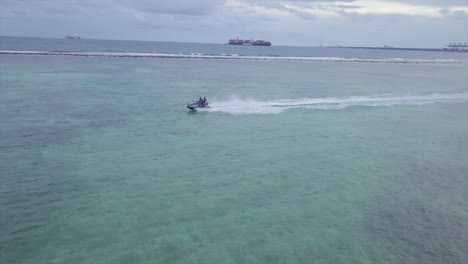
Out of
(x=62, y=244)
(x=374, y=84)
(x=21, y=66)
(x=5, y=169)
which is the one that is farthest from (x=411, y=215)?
(x=21, y=66)

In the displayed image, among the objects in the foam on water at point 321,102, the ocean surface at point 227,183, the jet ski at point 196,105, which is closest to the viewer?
the ocean surface at point 227,183

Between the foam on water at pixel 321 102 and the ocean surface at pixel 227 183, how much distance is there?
582 millimetres

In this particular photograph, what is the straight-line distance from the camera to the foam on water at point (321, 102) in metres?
46.8

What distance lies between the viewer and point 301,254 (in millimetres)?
17375

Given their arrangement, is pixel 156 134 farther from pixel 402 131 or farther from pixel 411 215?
pixel 402 131

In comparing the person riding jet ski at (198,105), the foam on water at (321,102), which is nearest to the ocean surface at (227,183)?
the foam on water at (321,102)

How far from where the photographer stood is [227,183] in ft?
80.8

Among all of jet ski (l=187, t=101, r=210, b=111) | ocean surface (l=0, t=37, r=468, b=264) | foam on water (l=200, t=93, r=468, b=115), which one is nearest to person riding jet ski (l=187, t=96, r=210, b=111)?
jet ski (l=187, t=101, r=210, b=111)

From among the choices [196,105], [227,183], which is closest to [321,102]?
[196,105]

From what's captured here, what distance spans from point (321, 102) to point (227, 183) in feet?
106

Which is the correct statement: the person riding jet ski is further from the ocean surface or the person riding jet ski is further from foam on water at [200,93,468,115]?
the ocean surface

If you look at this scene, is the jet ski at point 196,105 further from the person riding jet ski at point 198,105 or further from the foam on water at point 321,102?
the foam on water at point 321,102

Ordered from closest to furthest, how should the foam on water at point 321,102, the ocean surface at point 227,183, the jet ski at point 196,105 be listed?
the ocean surface at point 227,183, the jet ski at point 196,105, the foam on water at point 321,102

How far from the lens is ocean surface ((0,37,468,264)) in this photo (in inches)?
693
